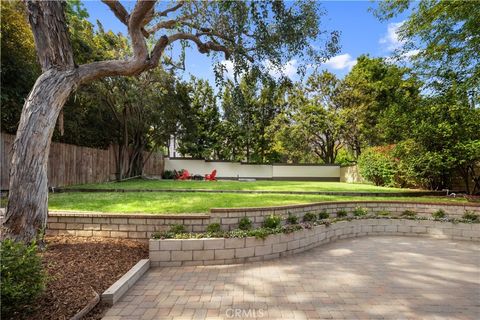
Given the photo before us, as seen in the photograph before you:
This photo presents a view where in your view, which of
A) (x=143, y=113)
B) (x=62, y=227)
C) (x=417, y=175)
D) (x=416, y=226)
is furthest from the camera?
(x=143, y=113)

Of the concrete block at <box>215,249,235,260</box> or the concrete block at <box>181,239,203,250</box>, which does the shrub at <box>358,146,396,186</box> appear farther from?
the concrete block at <box>181,239,203,250</box>

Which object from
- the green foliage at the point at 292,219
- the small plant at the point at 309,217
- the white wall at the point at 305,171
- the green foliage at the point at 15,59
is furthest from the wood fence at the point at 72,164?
the white wall at the point at 305,171

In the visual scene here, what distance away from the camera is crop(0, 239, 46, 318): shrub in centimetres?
214

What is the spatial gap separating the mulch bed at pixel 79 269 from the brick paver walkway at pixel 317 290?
1.02 ft

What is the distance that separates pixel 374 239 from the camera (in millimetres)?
6008

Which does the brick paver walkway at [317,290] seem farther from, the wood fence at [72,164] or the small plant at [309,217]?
the wood fence at [72,164]

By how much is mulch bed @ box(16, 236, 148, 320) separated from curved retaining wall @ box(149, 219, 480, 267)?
0.48m

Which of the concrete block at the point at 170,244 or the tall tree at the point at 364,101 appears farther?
the tall tree at the point at 364,101

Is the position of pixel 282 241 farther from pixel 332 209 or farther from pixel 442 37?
pixel 442 37

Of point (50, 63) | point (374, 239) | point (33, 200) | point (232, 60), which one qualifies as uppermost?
point (232, 60)

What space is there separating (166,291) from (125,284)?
1.53 feet

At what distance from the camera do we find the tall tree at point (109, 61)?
11.6 ft

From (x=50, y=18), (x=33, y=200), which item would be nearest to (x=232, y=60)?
(x=50, y=18)

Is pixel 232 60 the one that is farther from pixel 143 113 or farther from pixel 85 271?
pixel 143 113
